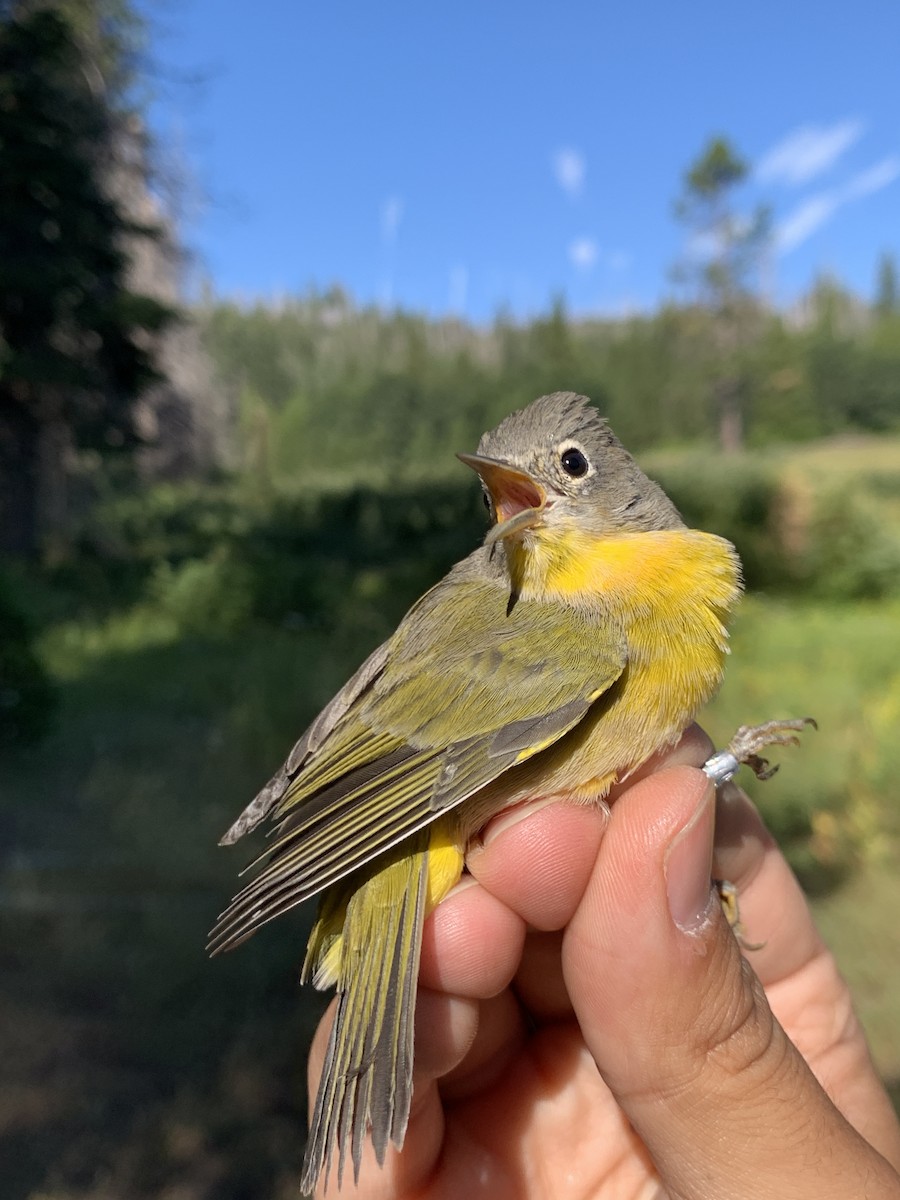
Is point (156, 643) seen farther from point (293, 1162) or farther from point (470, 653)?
point (470, 653)

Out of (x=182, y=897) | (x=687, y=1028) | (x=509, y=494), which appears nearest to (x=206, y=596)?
(x=182, y=897)

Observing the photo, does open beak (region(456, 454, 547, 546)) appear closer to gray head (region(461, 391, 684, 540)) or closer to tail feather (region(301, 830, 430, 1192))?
gray head (region(461, 391, 684, 540))

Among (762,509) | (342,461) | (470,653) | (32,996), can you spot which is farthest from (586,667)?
(342,461)

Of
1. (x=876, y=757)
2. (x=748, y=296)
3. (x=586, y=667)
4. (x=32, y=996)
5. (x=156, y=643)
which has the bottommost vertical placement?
(x=876, y=757)

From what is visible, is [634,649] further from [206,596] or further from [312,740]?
[206,596]

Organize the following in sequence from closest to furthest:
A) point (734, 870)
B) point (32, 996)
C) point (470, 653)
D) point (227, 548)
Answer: point (470, 653), point (734, 870), point (32, 996), point (227, 548)

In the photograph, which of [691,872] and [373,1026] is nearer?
[373,1026]
